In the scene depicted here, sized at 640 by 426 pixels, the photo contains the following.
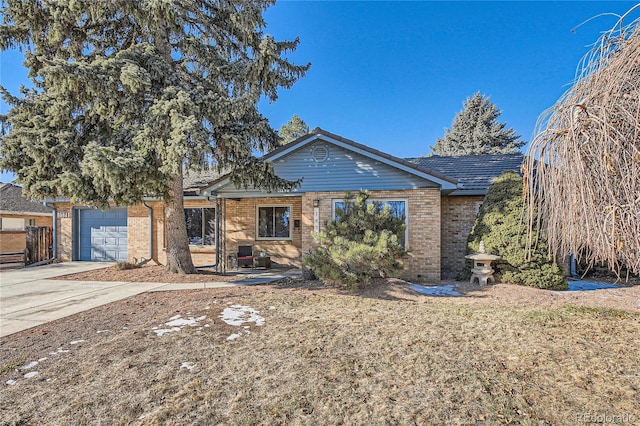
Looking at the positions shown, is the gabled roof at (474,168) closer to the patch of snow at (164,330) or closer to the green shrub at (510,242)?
the green shrub at (510,242)

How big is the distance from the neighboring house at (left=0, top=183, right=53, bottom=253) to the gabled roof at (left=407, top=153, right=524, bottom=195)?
21.5 meters

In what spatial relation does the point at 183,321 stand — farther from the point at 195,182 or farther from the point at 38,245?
the point at 38,245

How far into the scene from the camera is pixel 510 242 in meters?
8.17

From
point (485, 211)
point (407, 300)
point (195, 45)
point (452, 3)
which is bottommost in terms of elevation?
point (407, 300)

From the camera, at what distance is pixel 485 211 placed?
29.8 feet

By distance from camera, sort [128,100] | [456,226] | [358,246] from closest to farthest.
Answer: [358,246] < [128,100] < [456,226]

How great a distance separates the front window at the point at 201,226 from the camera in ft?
42.0

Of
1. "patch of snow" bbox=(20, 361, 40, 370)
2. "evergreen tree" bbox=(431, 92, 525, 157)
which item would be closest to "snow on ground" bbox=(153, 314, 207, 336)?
"patch of snow" bbox=(20, 361, 40, 370)

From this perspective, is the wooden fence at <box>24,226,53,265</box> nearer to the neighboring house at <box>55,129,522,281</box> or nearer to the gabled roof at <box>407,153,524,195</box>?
the neighboring house at <box>55,129,522,281</box>

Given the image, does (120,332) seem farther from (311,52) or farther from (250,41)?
(311,52)

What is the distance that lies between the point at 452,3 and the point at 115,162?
10852 millimetres

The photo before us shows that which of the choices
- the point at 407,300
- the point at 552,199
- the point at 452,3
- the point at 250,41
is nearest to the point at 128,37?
the point at 250,41

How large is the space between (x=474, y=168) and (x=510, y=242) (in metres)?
5.13

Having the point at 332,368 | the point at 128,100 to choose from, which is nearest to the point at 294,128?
the point at 128,100
